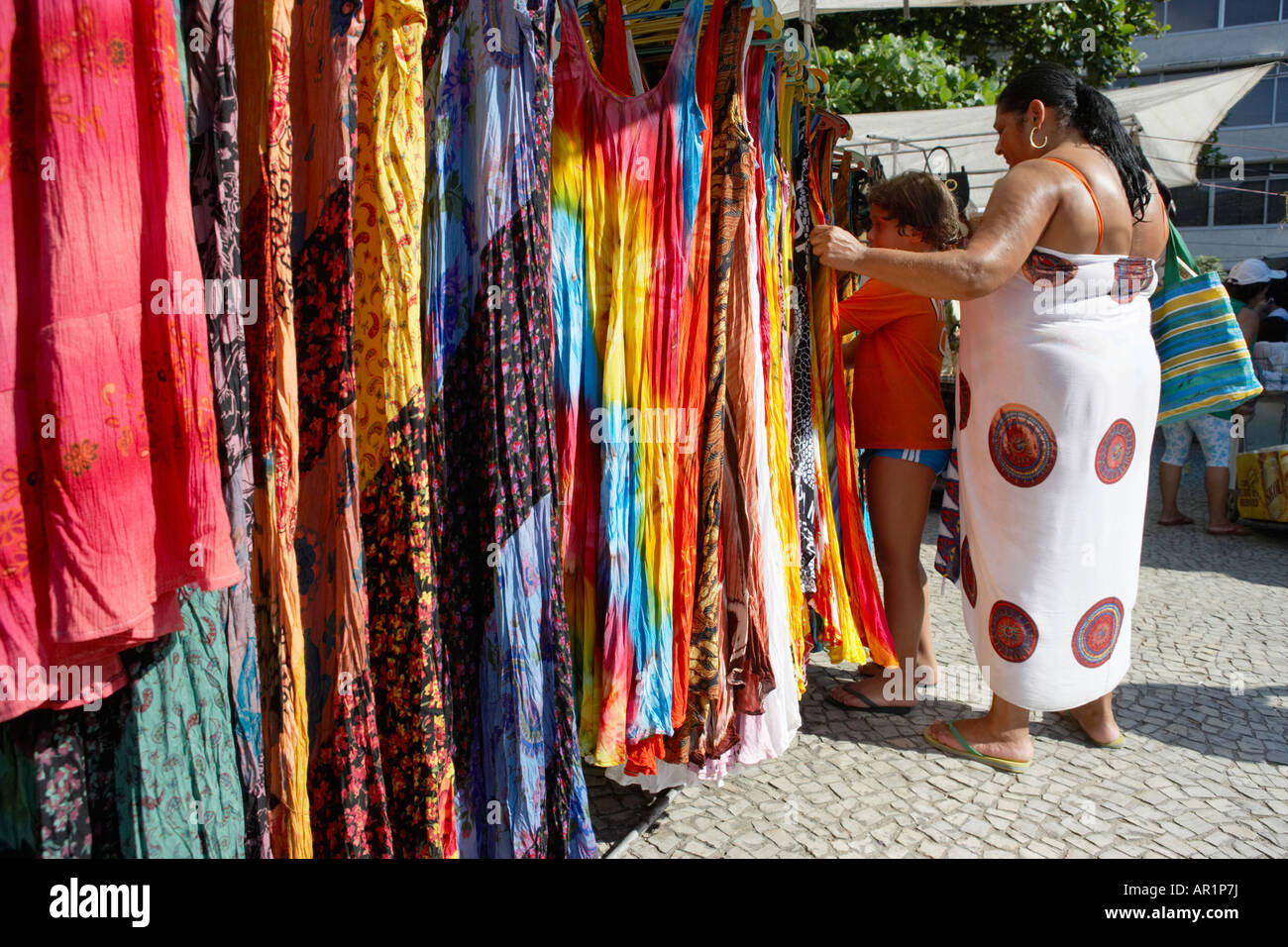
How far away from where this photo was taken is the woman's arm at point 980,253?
2492mm

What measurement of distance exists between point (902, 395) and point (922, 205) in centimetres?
71

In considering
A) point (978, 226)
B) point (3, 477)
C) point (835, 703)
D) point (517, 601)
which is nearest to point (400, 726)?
point (517, 601)

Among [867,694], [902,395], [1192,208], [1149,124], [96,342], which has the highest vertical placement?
[1192,208]

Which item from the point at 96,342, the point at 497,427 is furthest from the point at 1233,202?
the point at 96,342

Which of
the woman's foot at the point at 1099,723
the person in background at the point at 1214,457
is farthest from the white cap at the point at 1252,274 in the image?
the woman's foot at the point at 1099,723

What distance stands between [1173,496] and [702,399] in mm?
6609

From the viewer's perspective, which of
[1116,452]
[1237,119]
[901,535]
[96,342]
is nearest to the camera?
[96,342]

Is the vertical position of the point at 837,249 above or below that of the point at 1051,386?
above

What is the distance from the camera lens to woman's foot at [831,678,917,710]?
346cm

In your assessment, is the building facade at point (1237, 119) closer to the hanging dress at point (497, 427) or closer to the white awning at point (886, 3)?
the white awning at point (886, 3)

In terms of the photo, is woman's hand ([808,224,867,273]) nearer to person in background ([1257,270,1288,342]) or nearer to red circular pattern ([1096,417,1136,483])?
red circular pattern ([1096,417,1136,483])

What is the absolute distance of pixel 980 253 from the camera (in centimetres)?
250

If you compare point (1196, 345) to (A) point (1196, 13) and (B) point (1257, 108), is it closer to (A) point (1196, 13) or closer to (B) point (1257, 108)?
(B) point (1257, 108)

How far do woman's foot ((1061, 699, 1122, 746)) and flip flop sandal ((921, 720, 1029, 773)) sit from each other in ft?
1.24
